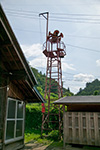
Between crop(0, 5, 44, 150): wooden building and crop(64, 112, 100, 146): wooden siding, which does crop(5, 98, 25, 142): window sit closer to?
crop(0, 5, 44, 150): wooden building

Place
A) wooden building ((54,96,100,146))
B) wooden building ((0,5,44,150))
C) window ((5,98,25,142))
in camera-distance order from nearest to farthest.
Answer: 1. wooden building ((0,5,44,150))
2. window ((5,98,25,142))
3. wooden building ((54,96,100,146))

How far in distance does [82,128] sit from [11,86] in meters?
4.17

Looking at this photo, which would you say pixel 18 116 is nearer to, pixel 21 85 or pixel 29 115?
pixel 21 85

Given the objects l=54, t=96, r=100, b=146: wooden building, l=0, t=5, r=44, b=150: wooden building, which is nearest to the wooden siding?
l=54, t=96, r=100, b=146: wooden building

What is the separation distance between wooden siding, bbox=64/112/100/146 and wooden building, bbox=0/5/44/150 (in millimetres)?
2330

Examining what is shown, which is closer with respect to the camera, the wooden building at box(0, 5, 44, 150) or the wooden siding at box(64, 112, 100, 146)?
the wooden building at box(0, 5, 44, 150)

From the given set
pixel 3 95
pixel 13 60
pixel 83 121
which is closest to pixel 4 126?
pixel 3 95

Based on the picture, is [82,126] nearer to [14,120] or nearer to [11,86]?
[14,120]

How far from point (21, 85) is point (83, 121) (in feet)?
12.2

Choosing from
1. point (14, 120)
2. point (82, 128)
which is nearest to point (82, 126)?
point (82, 128)

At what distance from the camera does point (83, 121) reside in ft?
25.3

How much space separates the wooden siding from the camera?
24.1ft

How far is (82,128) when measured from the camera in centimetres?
759

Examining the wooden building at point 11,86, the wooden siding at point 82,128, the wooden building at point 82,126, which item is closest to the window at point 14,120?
the wooden building at point 11,86
